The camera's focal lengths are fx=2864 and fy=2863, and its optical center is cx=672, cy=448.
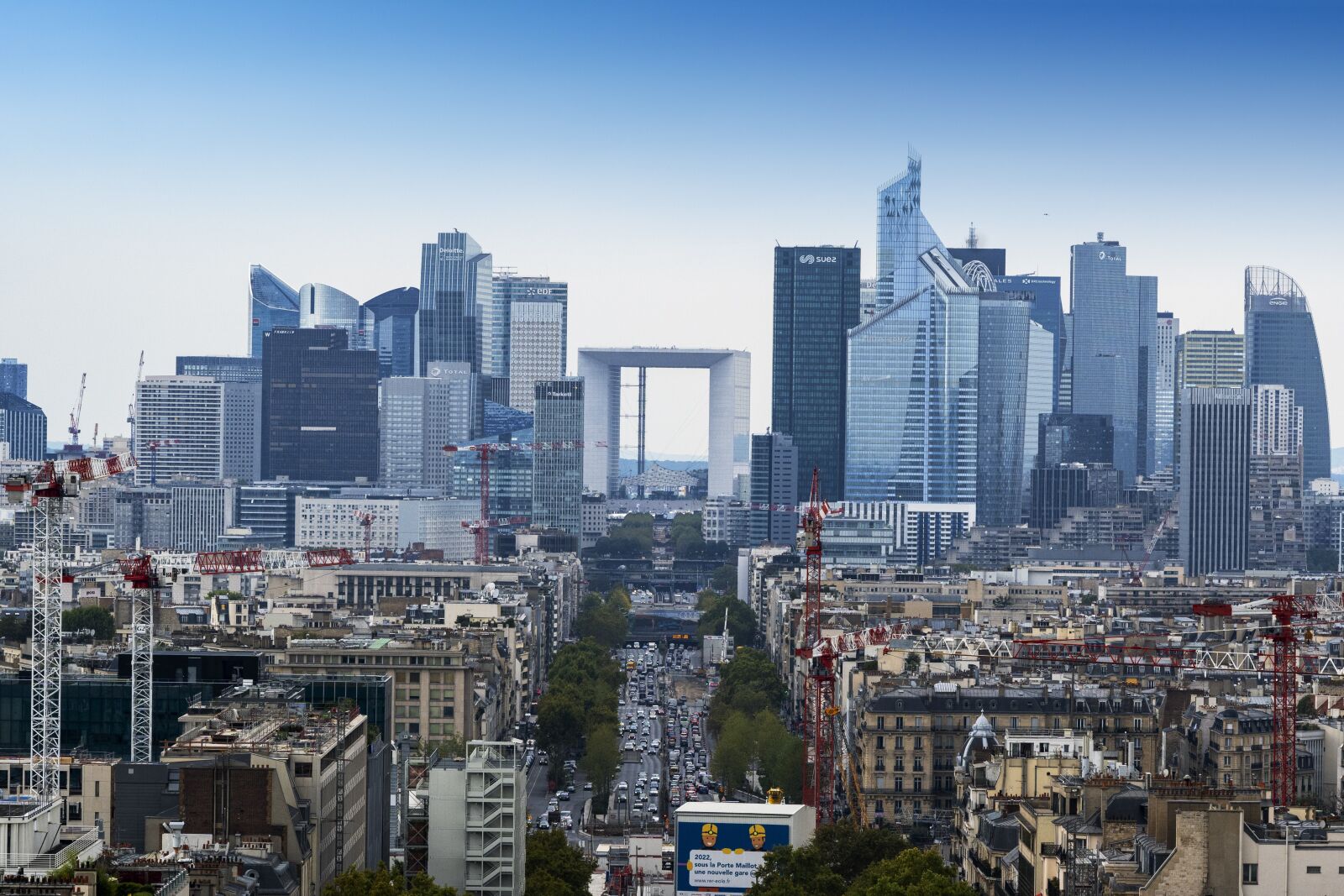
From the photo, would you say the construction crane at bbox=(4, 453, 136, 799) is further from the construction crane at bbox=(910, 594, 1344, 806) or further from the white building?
the construction crane at bbox=(910, 594, 1344, 806)

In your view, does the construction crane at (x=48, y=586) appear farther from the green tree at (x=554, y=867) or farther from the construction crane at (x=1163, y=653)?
the construction crane at (x=1163, y=653)

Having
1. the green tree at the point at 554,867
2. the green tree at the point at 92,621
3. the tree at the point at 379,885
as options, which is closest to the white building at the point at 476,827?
the green tree at the point at 554,867

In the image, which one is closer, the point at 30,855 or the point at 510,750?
the point at 30,855

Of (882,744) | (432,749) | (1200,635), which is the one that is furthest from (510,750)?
(1200,635)

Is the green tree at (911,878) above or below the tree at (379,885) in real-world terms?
below

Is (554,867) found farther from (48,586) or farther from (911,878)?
(48,586)

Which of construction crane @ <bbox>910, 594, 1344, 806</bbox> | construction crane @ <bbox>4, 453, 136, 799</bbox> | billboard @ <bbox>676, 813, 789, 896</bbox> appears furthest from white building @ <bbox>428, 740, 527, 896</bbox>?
construction crane @ <bbox>910, 594, 1344, 806</bbox>

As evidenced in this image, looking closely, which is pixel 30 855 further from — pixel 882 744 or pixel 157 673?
pixel 882 744
